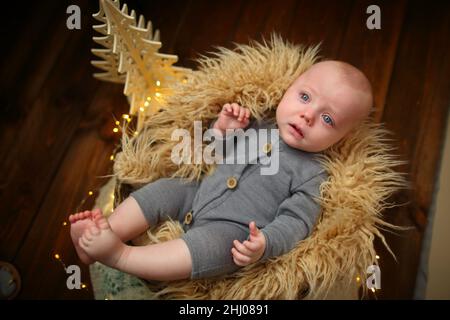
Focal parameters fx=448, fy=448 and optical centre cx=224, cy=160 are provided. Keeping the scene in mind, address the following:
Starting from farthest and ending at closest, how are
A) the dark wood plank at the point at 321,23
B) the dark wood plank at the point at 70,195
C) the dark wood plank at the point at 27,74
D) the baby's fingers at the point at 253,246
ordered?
the dark wood plank at the point at 321,23, the dark wood plank at the point at 27,74, the dark wood plank at the point at 70,195, the baby's fingers at the point at 253,246

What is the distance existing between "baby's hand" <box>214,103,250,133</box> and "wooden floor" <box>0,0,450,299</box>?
0.45 m

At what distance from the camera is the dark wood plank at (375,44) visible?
1.48 m

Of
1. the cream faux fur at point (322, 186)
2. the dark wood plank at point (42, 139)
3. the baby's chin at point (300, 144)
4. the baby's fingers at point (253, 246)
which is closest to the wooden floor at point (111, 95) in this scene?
the dark wood plank at point (42, 139)

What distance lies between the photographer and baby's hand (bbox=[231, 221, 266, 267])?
0.93 metres

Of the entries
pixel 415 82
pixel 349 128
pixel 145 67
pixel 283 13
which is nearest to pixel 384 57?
pixel 415 82

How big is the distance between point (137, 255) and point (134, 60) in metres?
0.52

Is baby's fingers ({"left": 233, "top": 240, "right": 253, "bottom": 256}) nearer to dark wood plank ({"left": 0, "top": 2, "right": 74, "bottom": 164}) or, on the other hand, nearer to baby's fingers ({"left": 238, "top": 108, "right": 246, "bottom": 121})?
baby's fingers ({"left": 238, "top": 108, "right": 246, "bottom": 121})

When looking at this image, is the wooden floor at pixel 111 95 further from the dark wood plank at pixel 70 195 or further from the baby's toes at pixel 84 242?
the baby's toes at pixel 84 242

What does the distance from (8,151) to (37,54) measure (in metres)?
0.35

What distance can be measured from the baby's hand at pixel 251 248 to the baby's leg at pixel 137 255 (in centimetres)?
10

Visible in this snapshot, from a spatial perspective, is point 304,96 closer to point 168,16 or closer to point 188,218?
point 188,218

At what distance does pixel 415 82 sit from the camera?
1.48 metres

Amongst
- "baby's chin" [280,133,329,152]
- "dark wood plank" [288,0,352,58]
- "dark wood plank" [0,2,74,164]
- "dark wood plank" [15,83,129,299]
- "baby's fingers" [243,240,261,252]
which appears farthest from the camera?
"dark wood plank" [288,0,352,58]

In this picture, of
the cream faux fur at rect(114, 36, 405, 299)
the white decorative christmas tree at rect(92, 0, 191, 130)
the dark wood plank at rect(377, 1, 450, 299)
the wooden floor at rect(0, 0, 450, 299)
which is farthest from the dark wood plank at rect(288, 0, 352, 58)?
the white decorative christmas tree at rect(92, 0, 191, 130)
